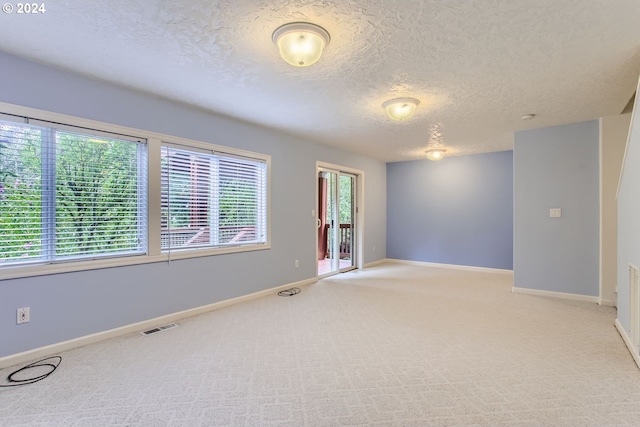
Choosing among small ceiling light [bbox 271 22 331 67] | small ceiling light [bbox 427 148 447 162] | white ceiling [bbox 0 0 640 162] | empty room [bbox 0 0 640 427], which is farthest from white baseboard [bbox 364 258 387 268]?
small ceiling light [bbox 271 22 331 67]

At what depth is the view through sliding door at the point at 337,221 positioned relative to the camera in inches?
238

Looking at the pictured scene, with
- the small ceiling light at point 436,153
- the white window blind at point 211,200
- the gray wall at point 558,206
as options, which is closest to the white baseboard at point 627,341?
the gray wall at point 558,206

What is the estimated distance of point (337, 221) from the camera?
6.01 meters

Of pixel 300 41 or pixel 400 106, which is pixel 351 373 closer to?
pixel 300 41

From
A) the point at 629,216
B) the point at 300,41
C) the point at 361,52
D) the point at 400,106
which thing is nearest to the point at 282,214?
the point at 400,106

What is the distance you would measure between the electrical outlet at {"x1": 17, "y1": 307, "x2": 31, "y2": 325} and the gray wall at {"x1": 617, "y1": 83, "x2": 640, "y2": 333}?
15.8 feet

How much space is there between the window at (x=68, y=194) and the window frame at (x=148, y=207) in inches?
2.0

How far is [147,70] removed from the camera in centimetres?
265

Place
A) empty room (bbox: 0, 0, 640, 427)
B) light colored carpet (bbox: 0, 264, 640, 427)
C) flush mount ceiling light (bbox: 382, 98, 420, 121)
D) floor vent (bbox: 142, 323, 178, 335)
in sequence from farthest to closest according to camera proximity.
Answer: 1. flush mount ceiling light (bbox: 382, 98, 420, 121)
2. floor vent (bbox: 142, 323, 178, 335)
3. empty room (bbox: 0, 0, 640, 427)
4. light colored carpet (bbox: 0, 264, 640, 427)

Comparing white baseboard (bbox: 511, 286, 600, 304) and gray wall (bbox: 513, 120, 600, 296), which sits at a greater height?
gray wall (bbox: 513, 120, 600, 296)

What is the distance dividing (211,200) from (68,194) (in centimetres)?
144

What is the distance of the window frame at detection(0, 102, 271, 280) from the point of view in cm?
246

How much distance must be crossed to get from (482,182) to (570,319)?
340cm

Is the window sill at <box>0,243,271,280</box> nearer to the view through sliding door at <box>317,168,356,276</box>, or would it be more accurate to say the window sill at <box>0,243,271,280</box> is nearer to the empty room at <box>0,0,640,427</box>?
the empty room at <box>0,0,640,427</box>
